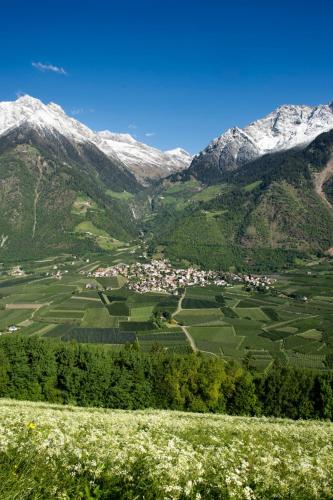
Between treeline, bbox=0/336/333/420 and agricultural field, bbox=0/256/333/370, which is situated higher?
treeline, bbox=0/336/333/420

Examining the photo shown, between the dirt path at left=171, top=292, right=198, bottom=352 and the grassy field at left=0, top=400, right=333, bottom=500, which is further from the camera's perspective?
the dirt path at left=171, top=292, right=198, bottom=352

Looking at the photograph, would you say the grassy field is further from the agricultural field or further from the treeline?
the agricultural field

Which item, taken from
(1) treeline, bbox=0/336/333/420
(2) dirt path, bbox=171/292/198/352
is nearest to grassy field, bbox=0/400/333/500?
A: (1) treeline, bbox=0/336/333/420

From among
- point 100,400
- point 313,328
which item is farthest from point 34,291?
point 100,400

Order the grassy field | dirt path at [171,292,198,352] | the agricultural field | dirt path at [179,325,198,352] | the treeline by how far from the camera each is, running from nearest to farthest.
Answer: the grassy field, the treeline, dirt path at [179,325,198,352], the agricultural field, dirt path at [171,292,198,352]

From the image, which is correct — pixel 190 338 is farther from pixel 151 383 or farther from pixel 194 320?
pixel 151 383

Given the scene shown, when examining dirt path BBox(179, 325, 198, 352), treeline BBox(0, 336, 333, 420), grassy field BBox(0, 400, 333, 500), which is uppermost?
grassy field BBox(0, 400, 333, 500)

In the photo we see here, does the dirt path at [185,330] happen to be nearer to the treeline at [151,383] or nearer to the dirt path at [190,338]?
the dirt path at [190,338]
